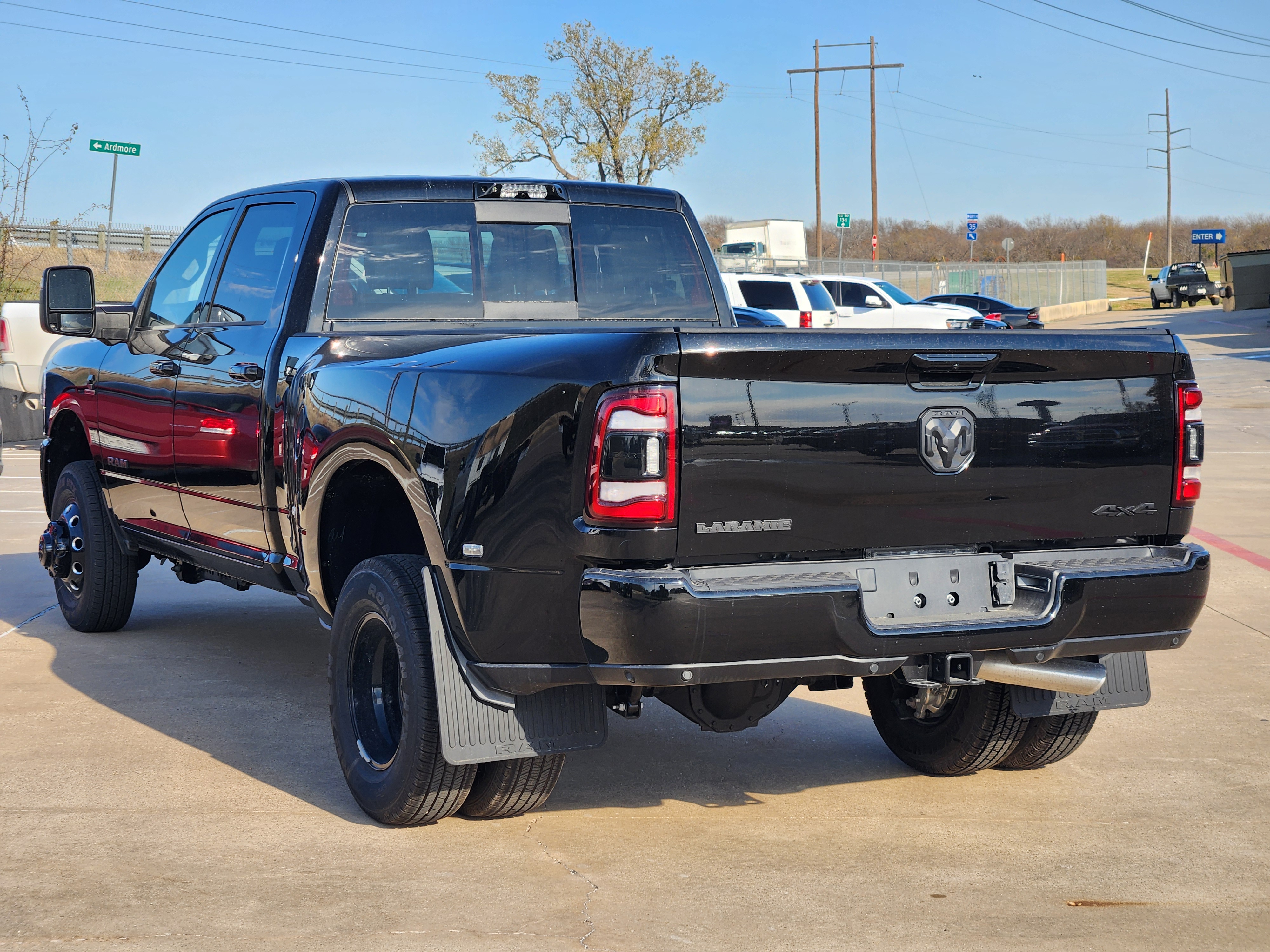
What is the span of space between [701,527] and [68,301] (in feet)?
12.7

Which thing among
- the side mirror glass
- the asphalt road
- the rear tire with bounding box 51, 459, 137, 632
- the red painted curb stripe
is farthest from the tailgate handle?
the red painted curb stripe

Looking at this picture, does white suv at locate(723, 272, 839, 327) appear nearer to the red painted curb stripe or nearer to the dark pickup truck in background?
the red painted curb stripe

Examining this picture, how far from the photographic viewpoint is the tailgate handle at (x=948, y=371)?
11.6 ft

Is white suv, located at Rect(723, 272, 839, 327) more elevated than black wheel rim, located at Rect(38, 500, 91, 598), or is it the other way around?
white suv, located at Rect(723, 272, 839, 327)

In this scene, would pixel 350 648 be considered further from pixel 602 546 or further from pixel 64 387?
pixel 64 387

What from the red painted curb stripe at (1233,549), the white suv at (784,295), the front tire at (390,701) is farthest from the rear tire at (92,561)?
the white suv at (784,295)

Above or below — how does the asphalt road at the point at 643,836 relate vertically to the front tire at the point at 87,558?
below

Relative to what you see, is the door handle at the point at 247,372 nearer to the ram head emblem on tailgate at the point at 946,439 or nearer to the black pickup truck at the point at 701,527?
the black pickup truck at the point at 701,527

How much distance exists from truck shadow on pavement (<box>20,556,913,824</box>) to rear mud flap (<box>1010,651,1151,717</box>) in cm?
65

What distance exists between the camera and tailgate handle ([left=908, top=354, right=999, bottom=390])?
3545 millimetres

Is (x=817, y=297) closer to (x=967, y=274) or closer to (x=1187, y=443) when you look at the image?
(x=1187, y=443)

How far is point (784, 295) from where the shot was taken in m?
25.1

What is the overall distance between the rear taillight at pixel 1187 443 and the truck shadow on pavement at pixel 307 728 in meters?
1.52

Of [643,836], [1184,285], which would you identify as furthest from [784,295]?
[1184,285]
